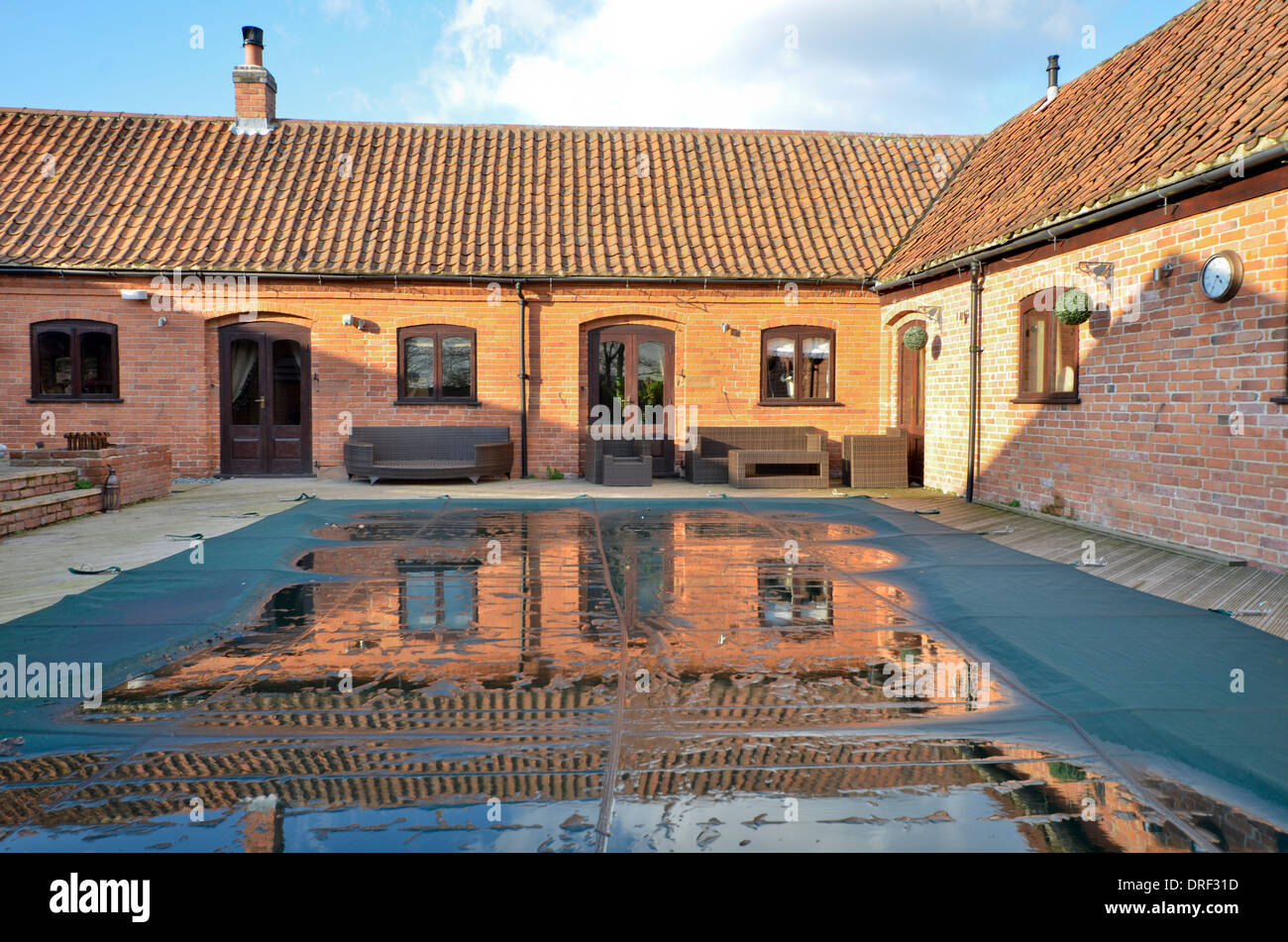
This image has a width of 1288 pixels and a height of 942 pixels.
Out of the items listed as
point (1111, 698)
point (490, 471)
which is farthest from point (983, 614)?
point (490, 471)

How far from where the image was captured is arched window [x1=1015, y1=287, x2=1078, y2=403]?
30.9ft

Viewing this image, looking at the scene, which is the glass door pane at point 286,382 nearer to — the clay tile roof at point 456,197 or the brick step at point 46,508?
the clay tile roof at point 456,197

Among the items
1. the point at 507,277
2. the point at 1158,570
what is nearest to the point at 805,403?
the point at 507,277

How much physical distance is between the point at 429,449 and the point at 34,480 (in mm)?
5969

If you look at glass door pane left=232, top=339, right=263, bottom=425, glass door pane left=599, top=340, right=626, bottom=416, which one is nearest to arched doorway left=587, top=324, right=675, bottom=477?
glass door pane left=599, top=340, right=626, bottom=416

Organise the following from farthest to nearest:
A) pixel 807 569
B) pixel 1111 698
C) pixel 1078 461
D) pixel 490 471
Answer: pixel 490 471 < pixel 1078 461 < pixel 807 569 < pixel 1111 698

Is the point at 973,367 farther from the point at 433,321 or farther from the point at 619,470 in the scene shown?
the point at 433,321

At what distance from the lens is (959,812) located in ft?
9.82

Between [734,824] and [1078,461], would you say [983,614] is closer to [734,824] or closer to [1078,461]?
[734,824]

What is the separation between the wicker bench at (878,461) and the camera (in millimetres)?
13539

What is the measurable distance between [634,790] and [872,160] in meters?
15.9

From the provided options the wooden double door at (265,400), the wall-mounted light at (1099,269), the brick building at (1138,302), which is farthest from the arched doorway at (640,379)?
the wall-mounted light at (1099,269)

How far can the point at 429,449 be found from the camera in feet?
47.4

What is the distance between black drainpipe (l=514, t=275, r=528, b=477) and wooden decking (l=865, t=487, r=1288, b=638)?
277 inches
